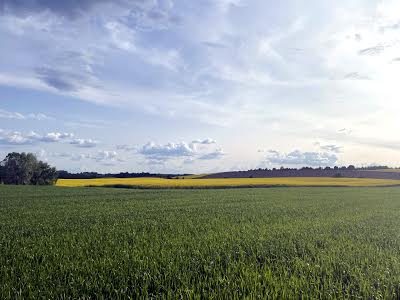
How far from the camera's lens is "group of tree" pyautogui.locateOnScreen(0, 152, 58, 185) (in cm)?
8738

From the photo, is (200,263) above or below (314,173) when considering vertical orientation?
below

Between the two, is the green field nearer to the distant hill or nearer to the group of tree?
the group of tree

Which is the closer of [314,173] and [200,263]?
[200,263]

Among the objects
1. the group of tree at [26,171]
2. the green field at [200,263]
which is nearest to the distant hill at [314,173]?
the group of tree at [26,171]

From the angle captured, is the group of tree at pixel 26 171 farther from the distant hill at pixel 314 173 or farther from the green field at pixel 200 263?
the green field at pixel 200 263

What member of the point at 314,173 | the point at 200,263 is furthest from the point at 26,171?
the point at 200,263

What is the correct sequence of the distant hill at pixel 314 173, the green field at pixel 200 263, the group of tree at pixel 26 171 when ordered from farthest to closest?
the distant hill at pixel 314 173 < the group of tree at pixel 26 171 < the green field at pixel 200 263

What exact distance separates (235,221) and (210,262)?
822 centimetres

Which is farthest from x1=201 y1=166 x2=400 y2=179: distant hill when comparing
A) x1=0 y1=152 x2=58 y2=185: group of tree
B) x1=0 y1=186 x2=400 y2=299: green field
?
x1=0 y1=186 x2=400 y2=299: green field

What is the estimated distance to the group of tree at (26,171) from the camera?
8738cm

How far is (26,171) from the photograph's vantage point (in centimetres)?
8738

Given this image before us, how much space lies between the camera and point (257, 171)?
378ft

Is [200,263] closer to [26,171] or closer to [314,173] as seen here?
[26,171]

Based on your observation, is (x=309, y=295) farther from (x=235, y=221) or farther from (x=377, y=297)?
(x=235, y=221)
